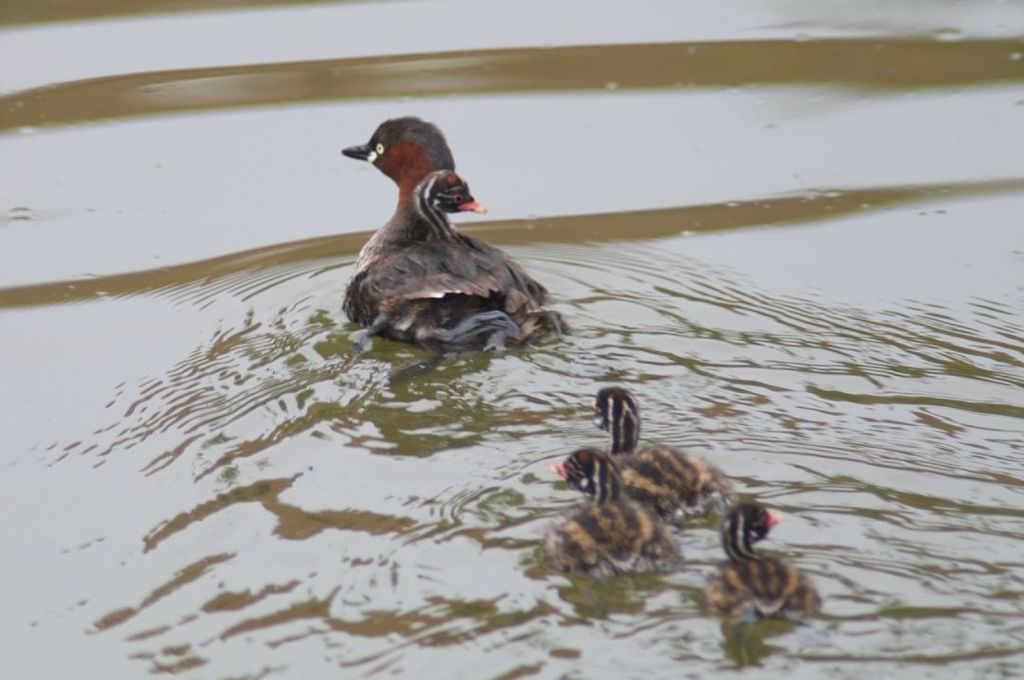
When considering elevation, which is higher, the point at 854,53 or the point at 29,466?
the point at 854,53

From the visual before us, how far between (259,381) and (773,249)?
2393 millimetres

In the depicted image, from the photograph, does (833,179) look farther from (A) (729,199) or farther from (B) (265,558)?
(B) (265,558)

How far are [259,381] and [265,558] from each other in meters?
1.27

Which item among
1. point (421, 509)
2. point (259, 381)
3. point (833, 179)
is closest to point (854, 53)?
point (833, 179)

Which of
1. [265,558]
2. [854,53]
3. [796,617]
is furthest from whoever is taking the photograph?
[854,53]

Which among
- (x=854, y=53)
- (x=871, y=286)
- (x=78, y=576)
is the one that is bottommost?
(x=78, y=576)

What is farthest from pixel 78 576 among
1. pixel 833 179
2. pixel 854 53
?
pixel 854 53

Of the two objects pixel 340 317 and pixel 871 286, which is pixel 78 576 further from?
pixel 871 286

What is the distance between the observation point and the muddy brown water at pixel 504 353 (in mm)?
4285

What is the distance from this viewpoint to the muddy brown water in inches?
169

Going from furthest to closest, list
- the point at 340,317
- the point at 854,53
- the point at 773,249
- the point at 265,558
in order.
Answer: the point at 854,53, the point at 773,249, the point at 340,317, the point at 265,558

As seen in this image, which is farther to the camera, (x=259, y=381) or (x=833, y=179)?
(x=833, y=179)

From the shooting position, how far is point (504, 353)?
6016mm

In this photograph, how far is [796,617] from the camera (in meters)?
4.11
